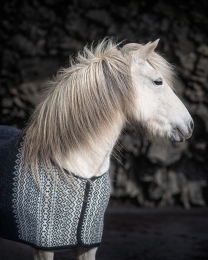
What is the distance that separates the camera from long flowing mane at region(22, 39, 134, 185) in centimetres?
178

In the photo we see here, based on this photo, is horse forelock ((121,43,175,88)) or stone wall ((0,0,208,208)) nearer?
horse forelock ((121,43,175,88))

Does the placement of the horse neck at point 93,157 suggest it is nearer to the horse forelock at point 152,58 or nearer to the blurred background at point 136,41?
the horse forelock at point 152,58

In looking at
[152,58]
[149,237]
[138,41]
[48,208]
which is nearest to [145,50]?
[152,58]

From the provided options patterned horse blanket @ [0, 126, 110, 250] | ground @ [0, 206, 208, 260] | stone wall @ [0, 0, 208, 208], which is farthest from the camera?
stone wall @ [0, 0, 208, 208]

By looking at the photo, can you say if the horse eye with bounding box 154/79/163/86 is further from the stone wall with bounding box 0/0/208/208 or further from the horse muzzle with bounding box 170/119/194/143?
the stone wall with bounding box 0/0/208/208

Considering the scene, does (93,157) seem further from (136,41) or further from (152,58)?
(136,41)

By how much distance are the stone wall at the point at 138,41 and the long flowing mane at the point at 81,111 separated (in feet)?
6.74

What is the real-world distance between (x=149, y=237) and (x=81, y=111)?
1721 millimetres

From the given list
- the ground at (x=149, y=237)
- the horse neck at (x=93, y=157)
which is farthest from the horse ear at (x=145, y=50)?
the ground at (x=149, y=237)

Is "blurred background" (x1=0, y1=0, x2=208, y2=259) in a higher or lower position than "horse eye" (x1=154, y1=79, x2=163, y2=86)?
lower

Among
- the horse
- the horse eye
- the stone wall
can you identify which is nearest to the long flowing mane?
the horse

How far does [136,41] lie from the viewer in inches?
152

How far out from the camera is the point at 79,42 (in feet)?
13.0

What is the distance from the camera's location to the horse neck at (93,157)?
178 centimetres
